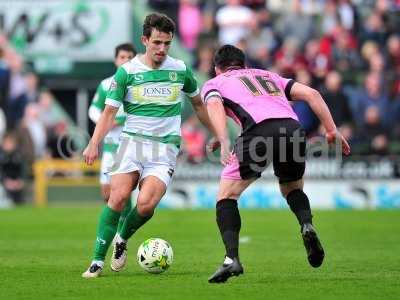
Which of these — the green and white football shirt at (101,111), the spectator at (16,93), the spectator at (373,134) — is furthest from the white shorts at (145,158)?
the spectator at (16,93)

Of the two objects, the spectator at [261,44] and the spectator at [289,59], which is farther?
the spectator at [261,44]

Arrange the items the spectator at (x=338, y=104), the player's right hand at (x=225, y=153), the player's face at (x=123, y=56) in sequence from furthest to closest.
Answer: the spectator at (x=338, y=104) → the player's face at (x=123, y=56) → the player's right hand at (x=225, y=153)

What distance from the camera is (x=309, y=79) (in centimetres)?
2372

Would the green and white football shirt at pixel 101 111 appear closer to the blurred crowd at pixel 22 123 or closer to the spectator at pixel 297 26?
the blurred crowd at pixel 22 123

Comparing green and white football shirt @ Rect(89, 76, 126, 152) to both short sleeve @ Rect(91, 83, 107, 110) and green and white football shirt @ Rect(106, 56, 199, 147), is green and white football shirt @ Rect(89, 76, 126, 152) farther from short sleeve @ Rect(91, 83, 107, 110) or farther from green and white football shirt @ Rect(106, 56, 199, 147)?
green and white football shirt @ Rect(106, 56, 199, 147)

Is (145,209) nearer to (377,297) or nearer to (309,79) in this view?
(377,297)

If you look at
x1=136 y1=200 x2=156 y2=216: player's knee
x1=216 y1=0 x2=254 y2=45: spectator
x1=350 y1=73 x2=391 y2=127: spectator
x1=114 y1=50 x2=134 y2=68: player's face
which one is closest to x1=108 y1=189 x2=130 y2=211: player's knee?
x1=136 y1=200 x2=156 y2=216: player's knee

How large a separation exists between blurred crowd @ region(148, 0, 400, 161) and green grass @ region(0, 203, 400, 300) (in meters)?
3.85

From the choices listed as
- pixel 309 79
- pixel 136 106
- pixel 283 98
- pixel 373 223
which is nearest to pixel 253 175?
pixel 283 98

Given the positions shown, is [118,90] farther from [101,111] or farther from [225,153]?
[101,111]

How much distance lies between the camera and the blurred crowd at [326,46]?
23.5 meters

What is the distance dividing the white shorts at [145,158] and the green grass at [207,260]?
103 cm

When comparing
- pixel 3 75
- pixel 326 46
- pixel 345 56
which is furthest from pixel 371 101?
pixel 3 75

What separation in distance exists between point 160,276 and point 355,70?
15.6m
